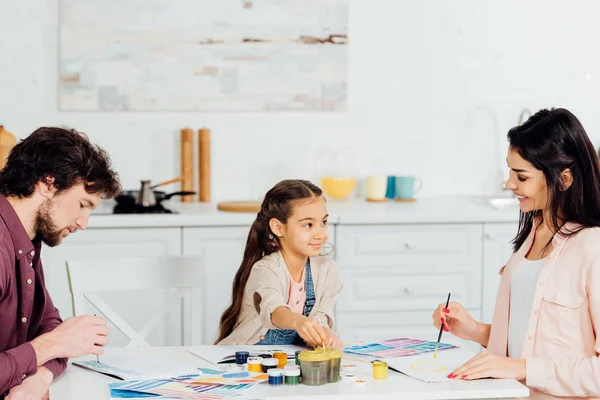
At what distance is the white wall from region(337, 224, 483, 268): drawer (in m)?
0.66

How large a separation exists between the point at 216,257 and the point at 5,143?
1.08 meters

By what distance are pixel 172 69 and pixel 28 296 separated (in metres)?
2.42

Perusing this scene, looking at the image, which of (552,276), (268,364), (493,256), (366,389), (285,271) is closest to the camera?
(366,389)

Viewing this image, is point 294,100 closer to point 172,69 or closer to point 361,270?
point 172,69

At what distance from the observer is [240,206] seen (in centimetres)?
409

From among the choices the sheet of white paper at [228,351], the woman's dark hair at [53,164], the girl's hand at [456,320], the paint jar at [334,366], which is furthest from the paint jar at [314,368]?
the woman's dark hair at [53,164]

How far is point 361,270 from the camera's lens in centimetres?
403

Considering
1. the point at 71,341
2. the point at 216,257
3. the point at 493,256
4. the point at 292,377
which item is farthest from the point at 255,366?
the point at 493,256

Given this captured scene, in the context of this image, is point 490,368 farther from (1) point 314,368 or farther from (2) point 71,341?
(2) point 71,341

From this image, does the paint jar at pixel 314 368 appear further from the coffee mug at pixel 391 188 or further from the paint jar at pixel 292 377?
the coffee mug at pixel 391 188

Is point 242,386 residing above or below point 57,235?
below

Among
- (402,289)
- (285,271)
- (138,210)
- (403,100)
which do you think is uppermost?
(403,100)

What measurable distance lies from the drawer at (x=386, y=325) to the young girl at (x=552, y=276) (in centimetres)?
162

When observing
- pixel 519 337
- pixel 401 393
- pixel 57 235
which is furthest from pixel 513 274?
pixel 57 235
